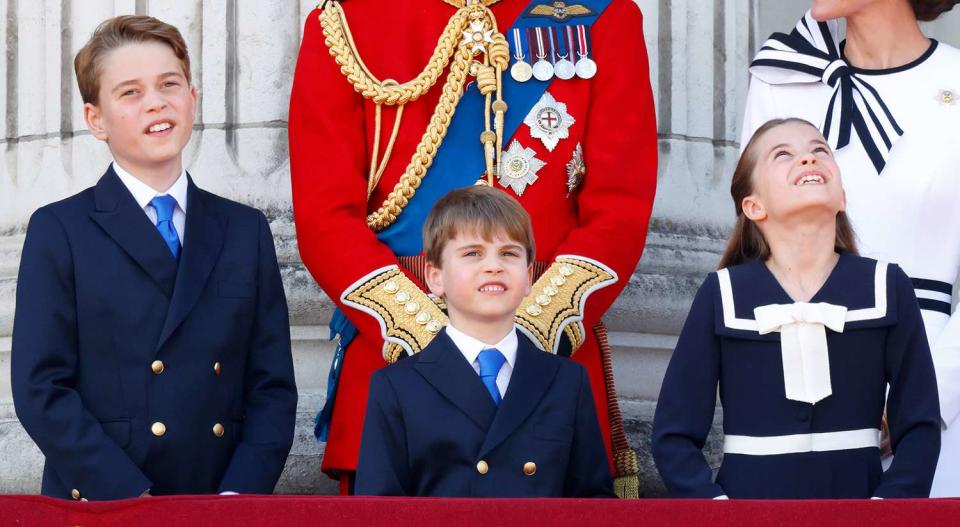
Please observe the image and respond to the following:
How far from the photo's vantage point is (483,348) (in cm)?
364

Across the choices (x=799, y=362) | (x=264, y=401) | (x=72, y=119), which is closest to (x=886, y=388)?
(x=799, y=362)

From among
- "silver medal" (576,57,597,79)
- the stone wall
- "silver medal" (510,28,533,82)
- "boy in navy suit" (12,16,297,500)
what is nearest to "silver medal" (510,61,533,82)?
"silver medal" (510,28,533,82)

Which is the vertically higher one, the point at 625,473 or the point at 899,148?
the point at 899,148

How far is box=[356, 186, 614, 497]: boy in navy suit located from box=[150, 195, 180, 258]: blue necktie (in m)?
0.55

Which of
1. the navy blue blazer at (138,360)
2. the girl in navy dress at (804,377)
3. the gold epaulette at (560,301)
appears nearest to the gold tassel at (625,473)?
the gold epaulette at (560,301)

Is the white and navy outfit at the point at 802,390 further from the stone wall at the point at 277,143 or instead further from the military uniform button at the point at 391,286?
the stone wall at the point at 277,143

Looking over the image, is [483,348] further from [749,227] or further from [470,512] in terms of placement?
[470,512]

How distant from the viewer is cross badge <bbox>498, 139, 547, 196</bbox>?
13.4ft

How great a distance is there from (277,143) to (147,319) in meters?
1.55

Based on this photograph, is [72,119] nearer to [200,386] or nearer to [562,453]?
[200,386]

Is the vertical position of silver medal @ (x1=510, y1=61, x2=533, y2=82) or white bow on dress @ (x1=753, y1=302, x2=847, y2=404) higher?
silver medal @ (x1=510, y1=61, x2=533, y2=82)

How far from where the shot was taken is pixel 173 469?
3611 millimetres

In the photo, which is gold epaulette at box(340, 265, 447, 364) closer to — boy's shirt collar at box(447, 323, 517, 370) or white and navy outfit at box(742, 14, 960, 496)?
boy's shirt collar at box(447, 323, 517, 370)

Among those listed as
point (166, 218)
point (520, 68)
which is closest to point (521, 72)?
point (520, 68)
